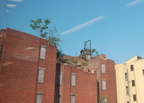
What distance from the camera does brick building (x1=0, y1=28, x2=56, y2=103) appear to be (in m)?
21.5

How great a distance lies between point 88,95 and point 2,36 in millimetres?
18922

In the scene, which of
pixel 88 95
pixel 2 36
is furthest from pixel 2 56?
pixel 88 95

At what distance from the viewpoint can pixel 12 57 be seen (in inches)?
883

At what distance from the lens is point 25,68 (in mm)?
23391

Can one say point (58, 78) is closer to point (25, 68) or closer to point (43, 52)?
point (43, 52)

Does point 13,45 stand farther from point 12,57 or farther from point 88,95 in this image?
point 88,95

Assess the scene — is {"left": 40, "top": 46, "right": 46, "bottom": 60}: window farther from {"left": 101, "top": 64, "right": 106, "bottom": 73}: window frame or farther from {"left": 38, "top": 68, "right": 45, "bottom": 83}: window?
{"left": 101, "top": 64, "right": 106, "bottom": 73}: window frame

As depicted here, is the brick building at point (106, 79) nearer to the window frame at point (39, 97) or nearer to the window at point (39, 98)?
the window frame at point (39, 97)

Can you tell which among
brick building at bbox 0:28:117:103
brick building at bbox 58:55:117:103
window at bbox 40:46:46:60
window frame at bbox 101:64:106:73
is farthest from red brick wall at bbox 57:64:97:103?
window at bbox 40:46:46:60

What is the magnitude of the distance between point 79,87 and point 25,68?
12.3 meters

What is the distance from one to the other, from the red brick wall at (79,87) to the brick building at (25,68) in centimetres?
346

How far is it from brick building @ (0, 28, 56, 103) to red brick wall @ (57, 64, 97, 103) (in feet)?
11.4

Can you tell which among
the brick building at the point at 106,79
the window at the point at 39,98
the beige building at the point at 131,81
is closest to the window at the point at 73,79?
the window at the point at 39,98

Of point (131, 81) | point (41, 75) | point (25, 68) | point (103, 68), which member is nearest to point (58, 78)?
point (41, 75)
